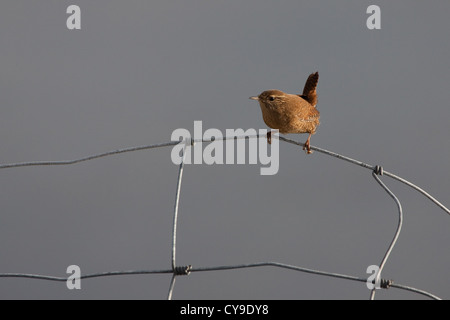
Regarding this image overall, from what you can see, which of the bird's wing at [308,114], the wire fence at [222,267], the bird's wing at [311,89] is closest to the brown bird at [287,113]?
the bird's wing at [308,114]

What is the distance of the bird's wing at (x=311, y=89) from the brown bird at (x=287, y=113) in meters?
0.26

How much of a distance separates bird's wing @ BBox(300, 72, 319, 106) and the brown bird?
0.26 m

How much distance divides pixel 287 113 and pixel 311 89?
2.44 feet

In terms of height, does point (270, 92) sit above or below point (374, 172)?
above

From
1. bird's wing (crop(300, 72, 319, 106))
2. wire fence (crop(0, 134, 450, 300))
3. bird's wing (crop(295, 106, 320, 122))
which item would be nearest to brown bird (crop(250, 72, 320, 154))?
bird's wing (crop(295, 106, 320, 122))

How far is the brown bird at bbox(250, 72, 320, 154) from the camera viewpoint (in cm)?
383

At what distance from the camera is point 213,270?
79.4 inches

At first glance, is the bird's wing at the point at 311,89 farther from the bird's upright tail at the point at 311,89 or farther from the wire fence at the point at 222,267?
the wire fence at the point at 222,267

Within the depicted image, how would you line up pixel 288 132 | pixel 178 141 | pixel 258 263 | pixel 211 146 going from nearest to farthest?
1. pixel 258 263
2. pixel 178 141
3. pixel 211 146
4. pixel 288 132

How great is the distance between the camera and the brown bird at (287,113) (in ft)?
12.6

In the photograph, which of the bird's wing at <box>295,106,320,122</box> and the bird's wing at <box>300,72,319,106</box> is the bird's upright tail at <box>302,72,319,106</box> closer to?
the bird's wing at <box>300,72,319,106</box>
